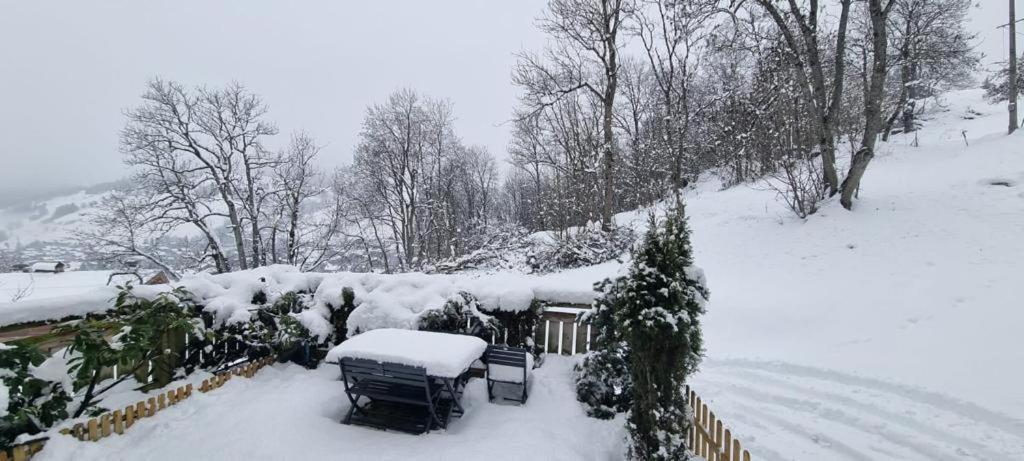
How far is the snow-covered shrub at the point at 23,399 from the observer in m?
3.28

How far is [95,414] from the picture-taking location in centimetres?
387

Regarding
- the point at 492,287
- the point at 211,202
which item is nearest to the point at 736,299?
the point at 492,287

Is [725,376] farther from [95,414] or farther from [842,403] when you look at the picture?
[95,414]

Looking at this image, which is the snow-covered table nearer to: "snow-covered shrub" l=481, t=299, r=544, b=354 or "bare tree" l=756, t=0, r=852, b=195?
"snow-covered shrub" l=481, t=299, r=544, b=354

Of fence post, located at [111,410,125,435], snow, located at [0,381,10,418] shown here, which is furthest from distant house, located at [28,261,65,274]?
fence post, located at [111,410,125,435]

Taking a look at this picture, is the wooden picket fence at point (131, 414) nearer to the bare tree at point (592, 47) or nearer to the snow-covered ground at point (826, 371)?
the snow-covered ground at point (826, 371)

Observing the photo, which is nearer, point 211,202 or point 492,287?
point 492,287

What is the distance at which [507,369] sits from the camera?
180 inches

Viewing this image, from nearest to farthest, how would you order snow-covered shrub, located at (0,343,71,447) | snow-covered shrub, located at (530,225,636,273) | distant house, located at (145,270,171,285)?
1. snow-covered shrub, located at (0,343,71,447)
2. snow-covered shrub, located at (530,225,636,273)
3. distant house, located at (145,270,171,285)

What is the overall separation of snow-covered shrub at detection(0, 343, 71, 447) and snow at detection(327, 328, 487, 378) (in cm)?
213

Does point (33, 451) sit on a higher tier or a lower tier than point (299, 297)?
lower

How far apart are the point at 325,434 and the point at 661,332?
3.04 m

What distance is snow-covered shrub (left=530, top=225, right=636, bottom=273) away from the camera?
43.5 ft

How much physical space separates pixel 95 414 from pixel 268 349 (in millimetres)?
1763
